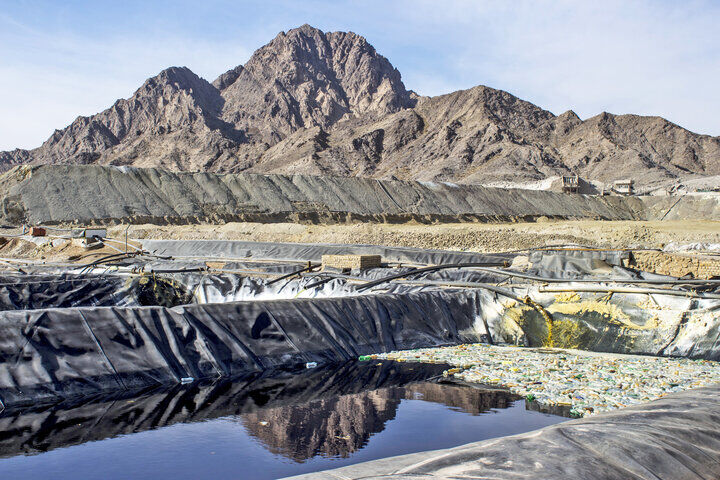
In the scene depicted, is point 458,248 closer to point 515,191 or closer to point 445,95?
point 515,191

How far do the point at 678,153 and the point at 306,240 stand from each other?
8795 centimetres

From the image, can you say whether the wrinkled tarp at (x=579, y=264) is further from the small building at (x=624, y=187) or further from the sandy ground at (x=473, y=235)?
the small building at (x=624, y=187)

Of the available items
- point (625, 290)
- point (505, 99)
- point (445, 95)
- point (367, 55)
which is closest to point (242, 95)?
point (367, 55)

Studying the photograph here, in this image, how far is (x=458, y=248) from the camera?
79.7ft

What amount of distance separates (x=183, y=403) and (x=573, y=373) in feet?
13.8

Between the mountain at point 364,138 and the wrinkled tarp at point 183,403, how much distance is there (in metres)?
68.9

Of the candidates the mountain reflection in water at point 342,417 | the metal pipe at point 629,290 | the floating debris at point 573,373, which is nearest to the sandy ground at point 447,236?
the metal pipe at point 629,290

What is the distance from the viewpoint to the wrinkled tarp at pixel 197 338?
19.1ft

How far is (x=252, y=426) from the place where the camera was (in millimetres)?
5262

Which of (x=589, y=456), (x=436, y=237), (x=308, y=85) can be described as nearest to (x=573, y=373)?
(x=589, y=456)

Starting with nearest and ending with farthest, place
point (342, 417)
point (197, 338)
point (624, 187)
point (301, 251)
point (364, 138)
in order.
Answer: point (342, 417) → point (197, 338) → point (301, 251) → point (624, 187) → point (364, 138)

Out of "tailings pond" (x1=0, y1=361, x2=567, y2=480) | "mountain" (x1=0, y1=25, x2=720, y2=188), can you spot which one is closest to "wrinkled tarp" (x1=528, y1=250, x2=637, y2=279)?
"tailings pond" (x1=0, y1=361, x2=567, y2=480)

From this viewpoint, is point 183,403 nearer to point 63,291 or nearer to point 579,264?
point 63,291

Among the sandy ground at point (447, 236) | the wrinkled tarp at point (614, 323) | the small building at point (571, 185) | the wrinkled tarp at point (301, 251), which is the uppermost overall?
the small building at point (571, 185)
